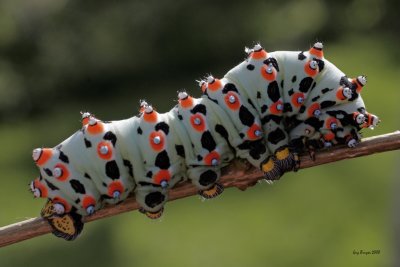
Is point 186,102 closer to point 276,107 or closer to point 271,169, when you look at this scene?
point 276,107

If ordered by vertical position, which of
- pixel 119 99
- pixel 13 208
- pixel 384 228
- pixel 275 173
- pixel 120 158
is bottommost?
pixel 384 228

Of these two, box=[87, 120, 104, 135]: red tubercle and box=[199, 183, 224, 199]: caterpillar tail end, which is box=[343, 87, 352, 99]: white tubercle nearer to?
box=[199, 183, 224, 199]: caterpillar tail end

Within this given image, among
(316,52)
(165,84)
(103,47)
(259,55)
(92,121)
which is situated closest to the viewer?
(92,121)

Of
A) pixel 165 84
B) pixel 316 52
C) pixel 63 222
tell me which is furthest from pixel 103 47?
pixel 63 222

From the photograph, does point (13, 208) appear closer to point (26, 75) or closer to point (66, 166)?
point (26, 75)

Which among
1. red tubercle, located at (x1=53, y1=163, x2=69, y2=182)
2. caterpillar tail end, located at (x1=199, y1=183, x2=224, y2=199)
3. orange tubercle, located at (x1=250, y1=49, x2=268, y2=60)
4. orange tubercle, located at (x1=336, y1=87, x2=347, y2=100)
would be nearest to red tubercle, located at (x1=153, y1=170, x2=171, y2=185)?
caterpillar tail end, located at (x1=199, y1=183, x2=224, y2=199)

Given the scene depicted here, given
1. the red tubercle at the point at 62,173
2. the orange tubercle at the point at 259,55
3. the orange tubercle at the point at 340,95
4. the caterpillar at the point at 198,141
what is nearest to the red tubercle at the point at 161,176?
the caterpillar at the point at 198,141

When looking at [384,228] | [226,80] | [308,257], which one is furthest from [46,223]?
[384,228]
